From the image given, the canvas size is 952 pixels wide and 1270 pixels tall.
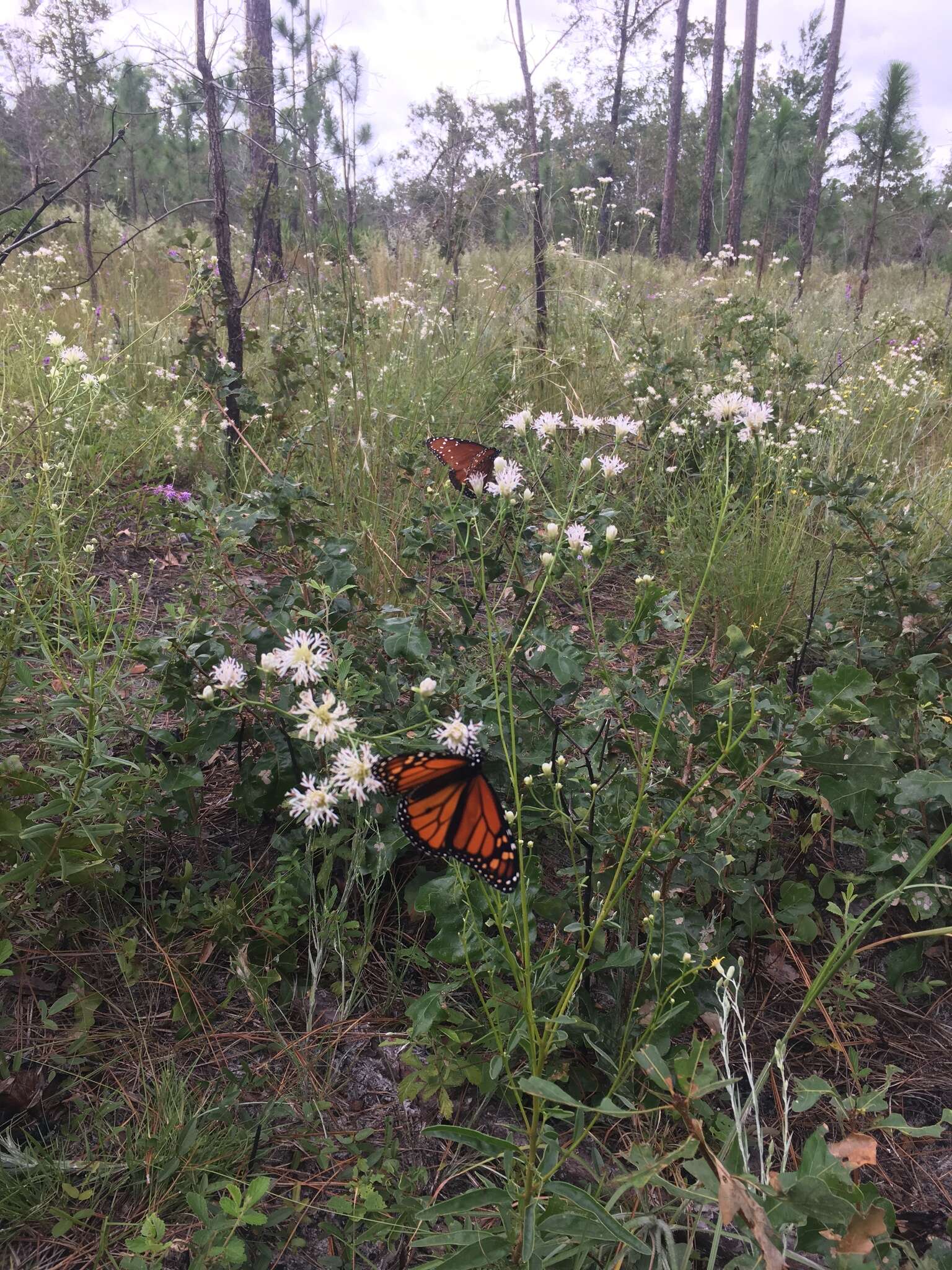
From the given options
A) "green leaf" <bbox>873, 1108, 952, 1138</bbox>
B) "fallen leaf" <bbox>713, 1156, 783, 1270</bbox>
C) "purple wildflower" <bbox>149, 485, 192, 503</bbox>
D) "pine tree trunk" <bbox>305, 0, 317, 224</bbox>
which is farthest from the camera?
"pine tree trunk" <bbox>305, 0, 317, 224</bbox>

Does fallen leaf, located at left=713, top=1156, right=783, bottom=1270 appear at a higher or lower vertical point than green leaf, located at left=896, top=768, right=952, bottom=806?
lower

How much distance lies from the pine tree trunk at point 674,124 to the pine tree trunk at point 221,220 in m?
11.4

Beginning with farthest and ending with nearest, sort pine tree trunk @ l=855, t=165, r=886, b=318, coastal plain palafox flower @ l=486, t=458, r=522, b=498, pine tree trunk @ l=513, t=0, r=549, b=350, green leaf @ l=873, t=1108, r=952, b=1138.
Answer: pine tree trunk @ l=855, t=165, r=886, b=318
pine tree trunk @ l=513, t=0, r=549, b=350
coastal plain palafox flower @ l=486, t=458, r=522, b=498
green leaf @ l=873, t=1108, r=952, b=1138

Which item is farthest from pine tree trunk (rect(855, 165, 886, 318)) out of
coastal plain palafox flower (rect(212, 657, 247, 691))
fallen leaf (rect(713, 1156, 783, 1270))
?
fallen leaf (rect(713, 1156, 783, 1270))

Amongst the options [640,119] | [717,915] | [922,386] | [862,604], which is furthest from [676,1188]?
[640,119]

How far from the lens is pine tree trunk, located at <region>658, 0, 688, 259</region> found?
41.5 ft

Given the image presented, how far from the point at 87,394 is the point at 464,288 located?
4.92m

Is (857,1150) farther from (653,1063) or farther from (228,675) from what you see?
(228,675)

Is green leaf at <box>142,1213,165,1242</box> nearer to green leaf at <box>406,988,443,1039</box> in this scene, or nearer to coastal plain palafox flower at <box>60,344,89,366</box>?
green leaf at <box>406,988,443,1039</box>

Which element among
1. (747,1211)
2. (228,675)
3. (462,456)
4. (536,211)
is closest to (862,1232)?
(747,1211)

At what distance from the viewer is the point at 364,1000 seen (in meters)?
1.46

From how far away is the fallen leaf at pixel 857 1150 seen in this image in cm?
101

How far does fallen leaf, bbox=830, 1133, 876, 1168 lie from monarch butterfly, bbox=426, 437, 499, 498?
1452 millimetres

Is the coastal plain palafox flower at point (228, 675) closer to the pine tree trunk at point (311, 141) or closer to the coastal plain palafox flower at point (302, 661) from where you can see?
the coastal plain palafox flower at point (302, 661)
